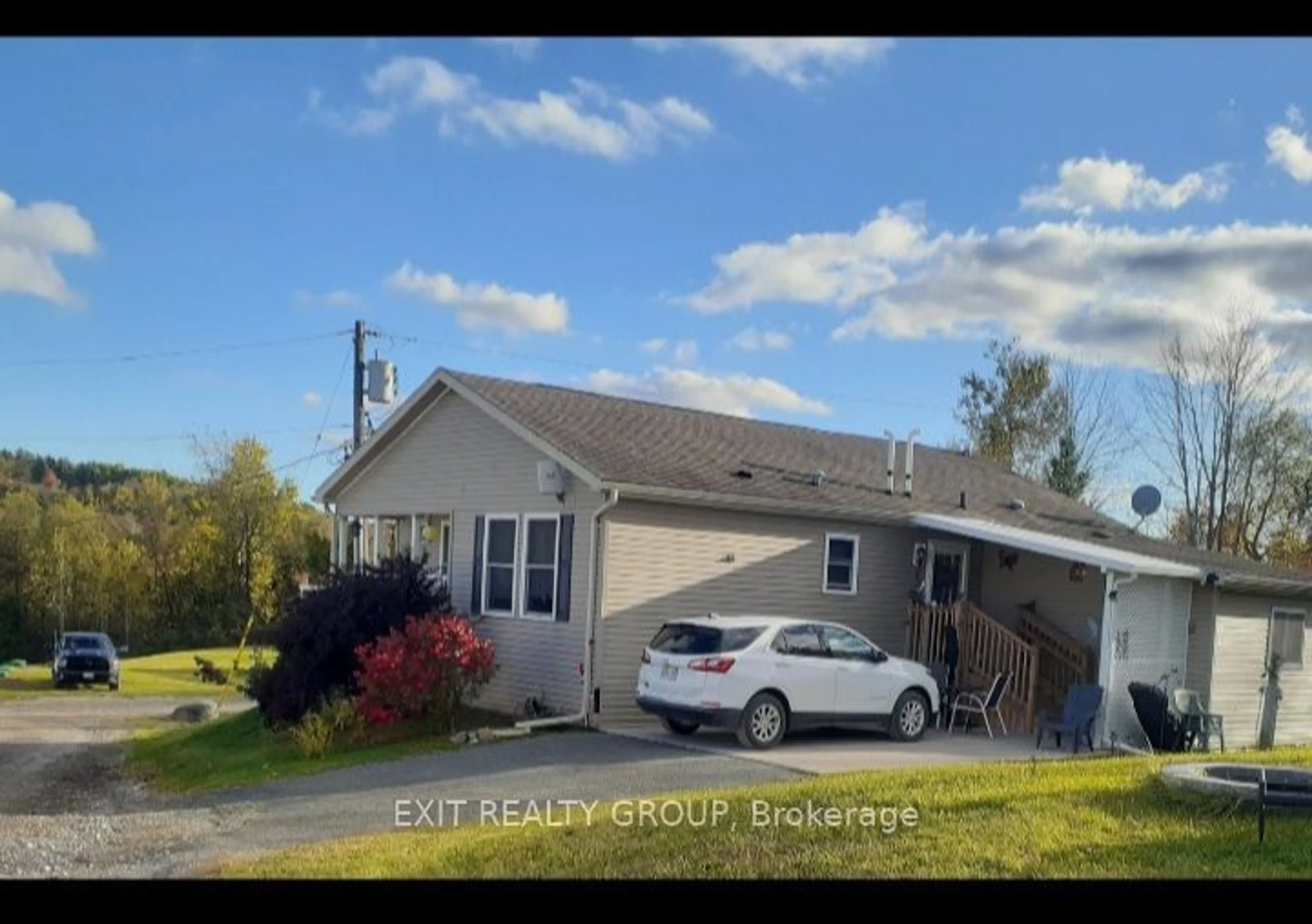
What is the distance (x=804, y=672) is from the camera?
1395cm

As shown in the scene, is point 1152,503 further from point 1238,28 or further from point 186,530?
point 186,530

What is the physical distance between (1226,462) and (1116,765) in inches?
1146

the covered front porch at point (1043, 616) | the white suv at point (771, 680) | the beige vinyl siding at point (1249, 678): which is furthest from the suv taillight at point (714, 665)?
the beige vinyl siding at point (1249, 678)

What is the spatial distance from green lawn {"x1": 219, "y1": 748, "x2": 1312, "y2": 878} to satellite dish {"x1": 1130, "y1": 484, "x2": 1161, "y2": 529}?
1413cm

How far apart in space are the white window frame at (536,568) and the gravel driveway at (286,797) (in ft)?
6.85

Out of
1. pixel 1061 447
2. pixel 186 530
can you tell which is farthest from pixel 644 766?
pixel 186 530

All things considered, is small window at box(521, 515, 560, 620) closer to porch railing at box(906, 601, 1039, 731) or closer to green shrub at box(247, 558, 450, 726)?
green shrub at box(247, 558, 450, 726)

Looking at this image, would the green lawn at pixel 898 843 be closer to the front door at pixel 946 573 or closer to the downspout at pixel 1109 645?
the downspout at pixel 1109 645

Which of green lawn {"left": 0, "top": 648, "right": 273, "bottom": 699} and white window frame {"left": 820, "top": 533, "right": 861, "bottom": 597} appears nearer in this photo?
white window frame {"left": 820, "top": 533, "right": 861, "bottom": 597}

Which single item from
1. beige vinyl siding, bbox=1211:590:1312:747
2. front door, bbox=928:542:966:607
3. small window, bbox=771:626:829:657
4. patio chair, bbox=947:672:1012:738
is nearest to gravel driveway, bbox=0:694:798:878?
small window, bbox=771:626:829:657

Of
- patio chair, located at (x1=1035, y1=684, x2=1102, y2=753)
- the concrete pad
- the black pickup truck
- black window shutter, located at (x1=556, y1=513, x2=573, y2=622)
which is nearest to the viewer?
the concrete pad

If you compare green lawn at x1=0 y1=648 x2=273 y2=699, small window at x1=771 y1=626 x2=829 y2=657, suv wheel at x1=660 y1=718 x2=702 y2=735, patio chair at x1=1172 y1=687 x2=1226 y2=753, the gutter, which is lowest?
green lawn at x1=0 y1=648 x2=273 y2=699

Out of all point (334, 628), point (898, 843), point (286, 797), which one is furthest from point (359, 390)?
point (898, 843)

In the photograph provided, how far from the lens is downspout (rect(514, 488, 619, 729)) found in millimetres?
15359
